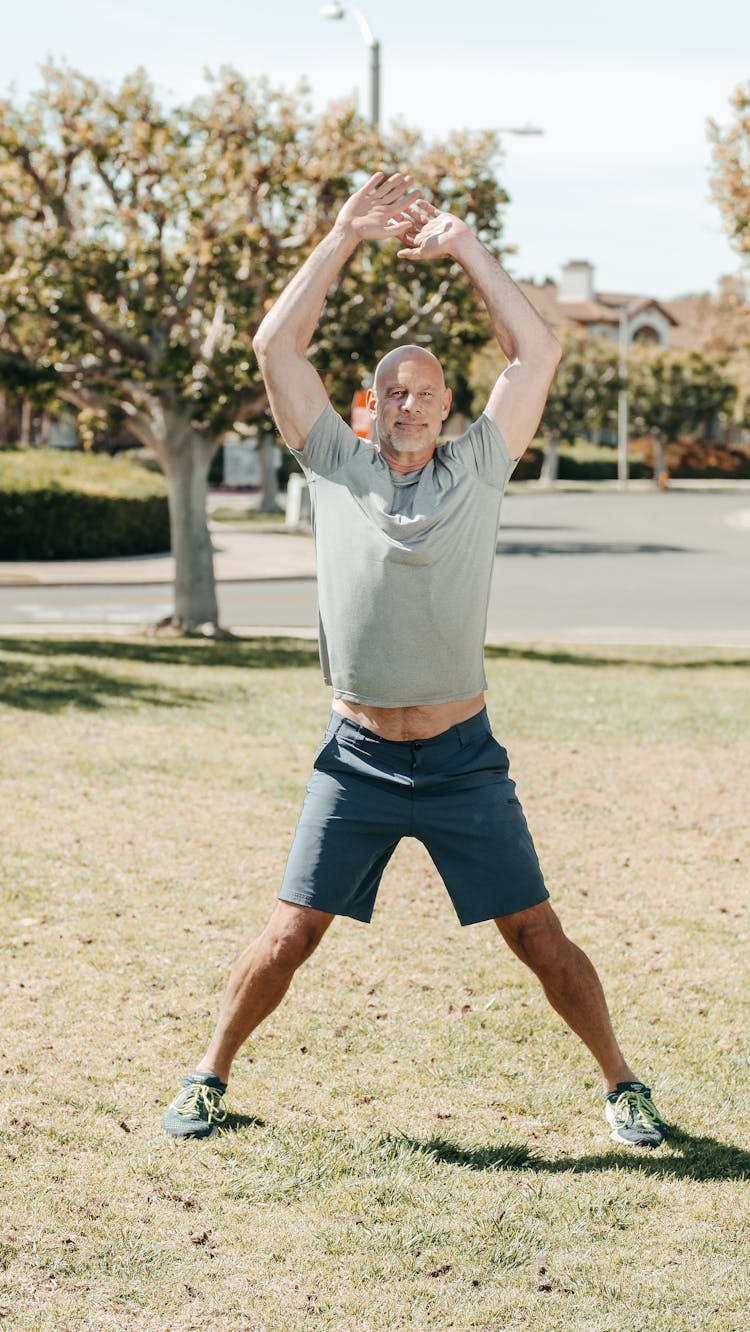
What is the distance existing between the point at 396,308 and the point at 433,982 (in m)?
10.6

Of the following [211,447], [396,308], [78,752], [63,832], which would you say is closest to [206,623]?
[211,447]

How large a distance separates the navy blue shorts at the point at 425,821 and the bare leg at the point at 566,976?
8 centimetres

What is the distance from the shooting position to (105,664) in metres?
13.3

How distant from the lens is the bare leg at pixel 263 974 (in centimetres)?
403

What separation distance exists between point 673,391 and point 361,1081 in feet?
225

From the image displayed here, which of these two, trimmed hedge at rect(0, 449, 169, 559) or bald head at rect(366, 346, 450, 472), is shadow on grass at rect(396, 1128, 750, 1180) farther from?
trimmed hedge at rect(0, 449, 169, 559)

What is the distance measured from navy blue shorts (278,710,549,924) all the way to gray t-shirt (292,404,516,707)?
0.15 m

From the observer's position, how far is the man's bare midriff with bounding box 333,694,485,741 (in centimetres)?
396

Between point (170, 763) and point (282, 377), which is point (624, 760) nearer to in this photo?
point (170, 763)

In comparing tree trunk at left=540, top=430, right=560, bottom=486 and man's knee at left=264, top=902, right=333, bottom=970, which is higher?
man's knee at left=264, top=902, right=333, bottom=970

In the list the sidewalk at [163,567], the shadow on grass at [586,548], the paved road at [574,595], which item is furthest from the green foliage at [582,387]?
the sidewalk at [163,567]

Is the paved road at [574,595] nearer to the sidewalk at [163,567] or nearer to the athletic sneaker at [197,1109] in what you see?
the sidewalk at [163,567]

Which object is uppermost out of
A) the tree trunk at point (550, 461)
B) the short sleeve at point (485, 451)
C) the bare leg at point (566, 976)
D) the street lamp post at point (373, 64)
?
the street lamp post at point (373, 64)

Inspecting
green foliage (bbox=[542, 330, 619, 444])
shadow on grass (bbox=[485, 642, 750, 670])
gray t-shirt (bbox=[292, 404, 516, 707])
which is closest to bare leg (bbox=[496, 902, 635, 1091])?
gray t-shirt (bbox=[292, 404, 516, 707])
